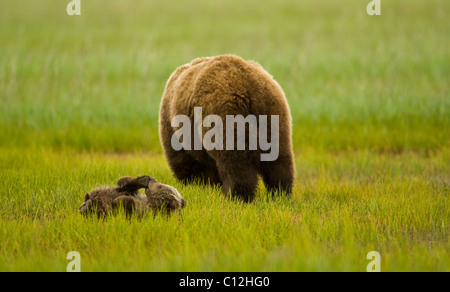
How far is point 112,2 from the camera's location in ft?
95.9

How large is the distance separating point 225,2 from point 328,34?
12020mm

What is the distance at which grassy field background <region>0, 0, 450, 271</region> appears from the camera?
165 inches

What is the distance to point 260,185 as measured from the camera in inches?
267

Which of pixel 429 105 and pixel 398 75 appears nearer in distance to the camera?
pixel 429 105

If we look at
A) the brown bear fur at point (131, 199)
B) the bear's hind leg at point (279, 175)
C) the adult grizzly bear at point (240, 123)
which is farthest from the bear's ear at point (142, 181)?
the bear's hind leg at point (279, 175)

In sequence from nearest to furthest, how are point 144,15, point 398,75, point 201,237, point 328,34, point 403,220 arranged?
point 201,237 < point 403,220 < point 398,75 < point 328,34 < point 144,15

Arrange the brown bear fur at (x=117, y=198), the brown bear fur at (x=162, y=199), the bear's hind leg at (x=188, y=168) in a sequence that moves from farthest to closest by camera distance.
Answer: the bear's hind leg at (x=188, y=168), the brown bear fur at (x=162, y=199), the brown bear fur at (x=117, y=198)

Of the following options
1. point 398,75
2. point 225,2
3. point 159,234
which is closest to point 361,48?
point 398,75

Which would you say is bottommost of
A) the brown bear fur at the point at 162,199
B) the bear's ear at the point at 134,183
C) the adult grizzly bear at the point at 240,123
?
the brown bear fur at the point at 162,199

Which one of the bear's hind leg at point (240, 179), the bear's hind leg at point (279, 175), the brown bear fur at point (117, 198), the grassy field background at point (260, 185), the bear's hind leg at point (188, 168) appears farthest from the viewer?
the bear's hind leg at point (188, 168)

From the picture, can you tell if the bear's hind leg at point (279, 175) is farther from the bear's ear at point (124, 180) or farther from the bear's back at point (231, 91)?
the bear's ear at point (124, 180)

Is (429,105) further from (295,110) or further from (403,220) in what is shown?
(403,220)

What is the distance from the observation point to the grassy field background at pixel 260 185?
418 cm

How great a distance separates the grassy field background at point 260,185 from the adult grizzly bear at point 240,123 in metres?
0.28
